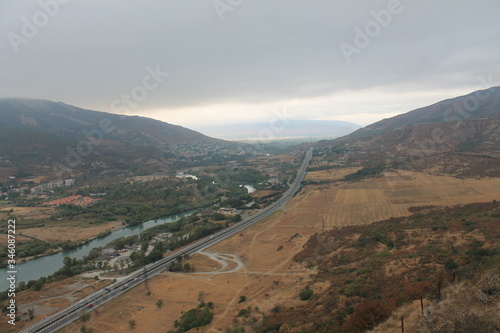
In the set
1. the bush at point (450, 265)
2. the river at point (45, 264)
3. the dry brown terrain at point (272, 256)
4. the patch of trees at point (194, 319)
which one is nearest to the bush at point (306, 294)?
the dry brown terrain at point (272, 256)

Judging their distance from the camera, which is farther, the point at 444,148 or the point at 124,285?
the point at 444,148

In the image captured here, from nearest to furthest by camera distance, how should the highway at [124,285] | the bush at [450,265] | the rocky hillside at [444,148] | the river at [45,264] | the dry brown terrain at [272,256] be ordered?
the bush at [450,265] < the dry brown terrain at [272,256] < the highway at [124,285] < the river at [45,264] < the rocky hillside at [444,148]

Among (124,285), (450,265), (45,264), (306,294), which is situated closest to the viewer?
(450,265)

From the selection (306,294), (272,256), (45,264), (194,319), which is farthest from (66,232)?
(306,294)

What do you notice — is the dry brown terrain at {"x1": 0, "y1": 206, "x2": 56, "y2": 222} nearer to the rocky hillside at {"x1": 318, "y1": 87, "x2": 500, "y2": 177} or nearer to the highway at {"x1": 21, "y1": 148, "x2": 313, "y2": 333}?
the highway at {"x1": 21, "y1": 148, "x2": 313, "y2": 333}

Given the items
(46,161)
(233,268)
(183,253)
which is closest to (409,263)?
(233,268)

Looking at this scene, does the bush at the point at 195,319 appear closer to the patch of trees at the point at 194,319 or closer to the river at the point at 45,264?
the patch of trees at the point at 194,319

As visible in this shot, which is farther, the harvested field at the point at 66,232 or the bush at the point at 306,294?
the harvested field at the point at 66,232

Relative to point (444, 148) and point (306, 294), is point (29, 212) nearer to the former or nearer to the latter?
point (306, 294)
